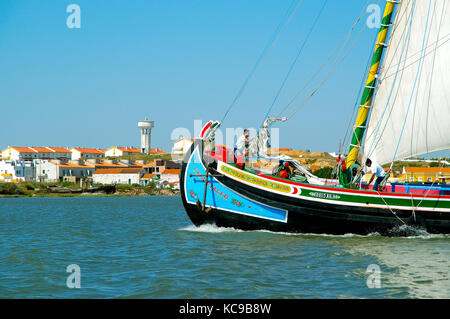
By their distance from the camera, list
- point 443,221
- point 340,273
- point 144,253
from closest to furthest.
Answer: point 340,273, point 144,253, point 443,221

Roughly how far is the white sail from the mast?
0.26 meters

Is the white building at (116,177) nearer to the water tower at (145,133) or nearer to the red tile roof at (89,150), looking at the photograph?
the red tile roof at (89,150)

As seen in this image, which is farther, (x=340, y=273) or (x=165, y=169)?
(x=165, y=169)

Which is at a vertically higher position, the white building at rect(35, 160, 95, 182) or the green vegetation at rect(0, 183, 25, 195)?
the white building at rect(35, 160, 95, 182)

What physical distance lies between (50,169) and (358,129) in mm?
103632

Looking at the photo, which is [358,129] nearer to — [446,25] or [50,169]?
[446,25]

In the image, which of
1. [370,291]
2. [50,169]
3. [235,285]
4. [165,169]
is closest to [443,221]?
[370,291]

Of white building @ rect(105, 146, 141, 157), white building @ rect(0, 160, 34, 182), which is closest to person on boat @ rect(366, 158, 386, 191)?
white building @ rect(0, 160, 34, 182)

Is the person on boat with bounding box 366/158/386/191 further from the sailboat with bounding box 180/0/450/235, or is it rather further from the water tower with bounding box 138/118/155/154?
the water tower with bounding box 138/118/155/154

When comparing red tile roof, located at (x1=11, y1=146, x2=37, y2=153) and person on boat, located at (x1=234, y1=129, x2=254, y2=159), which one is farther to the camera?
red tile roof, located at (x1=11, y1=146, x2=37, y2=153)

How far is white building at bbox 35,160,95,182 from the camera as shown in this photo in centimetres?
11619

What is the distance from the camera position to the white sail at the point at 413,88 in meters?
21.7

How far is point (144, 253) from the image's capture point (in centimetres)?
1769

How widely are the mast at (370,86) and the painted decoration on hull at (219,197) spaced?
421cm
